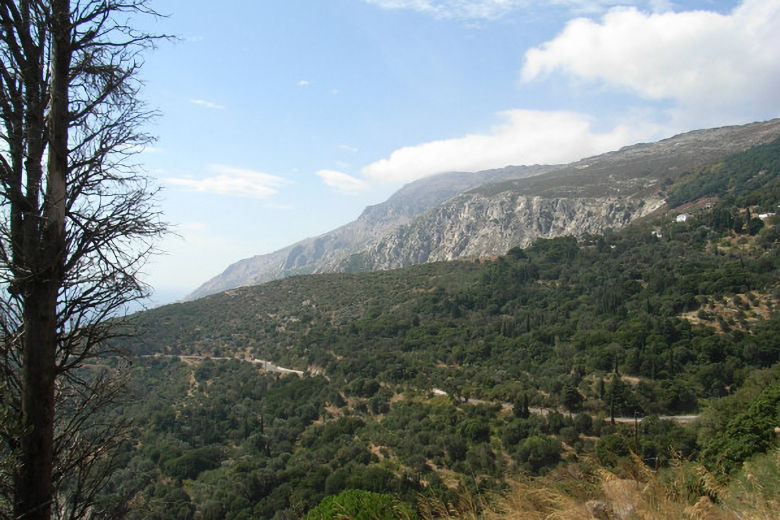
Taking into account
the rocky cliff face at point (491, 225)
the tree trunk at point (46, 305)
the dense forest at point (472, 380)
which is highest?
the rocky cliff face at point (491, 225)

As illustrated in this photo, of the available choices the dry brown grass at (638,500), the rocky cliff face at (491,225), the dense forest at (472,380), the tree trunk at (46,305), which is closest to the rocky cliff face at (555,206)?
the rocky cliff face at (491,225)

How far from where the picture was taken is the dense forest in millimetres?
20172

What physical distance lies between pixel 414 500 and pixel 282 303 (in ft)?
164

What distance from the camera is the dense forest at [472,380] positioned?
20172 mm

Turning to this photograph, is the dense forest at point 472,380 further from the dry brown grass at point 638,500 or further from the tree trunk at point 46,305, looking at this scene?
the tree trunk at point 46,305

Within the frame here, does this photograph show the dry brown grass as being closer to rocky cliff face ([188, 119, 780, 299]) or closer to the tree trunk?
the tree trunk

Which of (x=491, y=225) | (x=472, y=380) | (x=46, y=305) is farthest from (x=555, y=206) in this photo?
(x=46, y=305)

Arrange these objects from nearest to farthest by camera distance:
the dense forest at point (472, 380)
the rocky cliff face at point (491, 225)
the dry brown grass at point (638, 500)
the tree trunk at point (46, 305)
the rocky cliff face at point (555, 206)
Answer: the tree trunk at point (46, 305)
the dry brown grass at point (638, 500)
the dense forest at point (472, 380)
the rocky cliff face at point (491, 225)
the rocky cliff face at point (555, 206)

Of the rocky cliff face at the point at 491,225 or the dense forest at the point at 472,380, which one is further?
the rocky cliff face at the point at 491,225

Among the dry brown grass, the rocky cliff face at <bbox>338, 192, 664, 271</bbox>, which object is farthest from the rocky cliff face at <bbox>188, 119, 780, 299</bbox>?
the dry brown grass

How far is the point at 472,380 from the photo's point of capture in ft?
115

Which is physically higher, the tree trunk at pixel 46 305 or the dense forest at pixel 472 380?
the tree trunk at pixel 46 305

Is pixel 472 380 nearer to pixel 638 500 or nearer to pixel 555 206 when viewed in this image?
pixel 638 500

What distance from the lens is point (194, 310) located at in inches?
Answer: 2451
